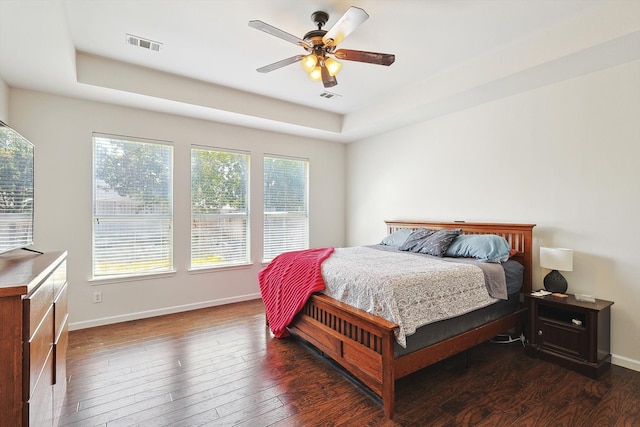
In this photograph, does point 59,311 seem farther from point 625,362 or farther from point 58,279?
point 625,362

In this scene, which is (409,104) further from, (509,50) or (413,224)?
(413,224)

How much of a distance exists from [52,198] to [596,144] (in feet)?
18.7

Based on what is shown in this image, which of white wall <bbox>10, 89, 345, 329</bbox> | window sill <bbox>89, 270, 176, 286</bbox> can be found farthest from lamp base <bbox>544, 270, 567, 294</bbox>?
window sill <bbox>89, 270, 176, 286</bbox>

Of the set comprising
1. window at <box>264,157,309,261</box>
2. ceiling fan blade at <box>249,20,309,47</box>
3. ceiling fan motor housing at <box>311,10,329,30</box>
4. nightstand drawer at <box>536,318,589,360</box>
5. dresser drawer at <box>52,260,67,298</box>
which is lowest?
nightstand drawer at <box>536,318,589,360</box>

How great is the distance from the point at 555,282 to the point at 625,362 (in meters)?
0.82

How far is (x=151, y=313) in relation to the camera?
401cm

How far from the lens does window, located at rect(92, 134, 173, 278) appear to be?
12.3 feet

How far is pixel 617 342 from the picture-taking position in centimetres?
277

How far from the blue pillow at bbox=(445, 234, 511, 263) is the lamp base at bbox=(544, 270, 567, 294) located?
0.42 m

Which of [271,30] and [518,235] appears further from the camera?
[518,235]

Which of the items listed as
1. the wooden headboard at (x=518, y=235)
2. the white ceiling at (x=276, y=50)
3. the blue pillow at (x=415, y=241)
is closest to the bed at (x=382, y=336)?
the wooden headboard at (x=518, y=235)

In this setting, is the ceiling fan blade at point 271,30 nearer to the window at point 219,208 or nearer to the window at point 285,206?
the window at point 219,208

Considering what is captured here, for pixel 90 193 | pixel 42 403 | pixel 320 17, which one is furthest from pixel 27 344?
pixel 90 193

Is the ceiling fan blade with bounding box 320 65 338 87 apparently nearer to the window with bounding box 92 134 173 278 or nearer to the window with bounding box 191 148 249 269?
the window with bounding box 191 148 249 269
